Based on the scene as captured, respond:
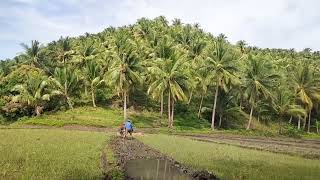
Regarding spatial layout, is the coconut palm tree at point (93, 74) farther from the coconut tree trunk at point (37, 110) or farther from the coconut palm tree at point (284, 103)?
the coconut palm tree at point (284, 103)

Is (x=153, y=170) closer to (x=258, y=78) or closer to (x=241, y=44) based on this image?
(x=258, y=78)


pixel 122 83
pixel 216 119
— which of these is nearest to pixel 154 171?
pixel 122 83

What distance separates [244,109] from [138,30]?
32.2m

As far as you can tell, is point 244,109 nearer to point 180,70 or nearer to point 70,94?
point 180,70

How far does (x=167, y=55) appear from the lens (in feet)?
191

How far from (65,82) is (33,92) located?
479 cm

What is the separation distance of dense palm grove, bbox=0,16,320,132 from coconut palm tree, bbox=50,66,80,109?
14 cm

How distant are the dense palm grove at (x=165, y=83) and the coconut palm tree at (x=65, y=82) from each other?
140 millimetres

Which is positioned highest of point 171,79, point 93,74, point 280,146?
point 93,74

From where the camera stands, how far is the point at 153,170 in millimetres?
18562

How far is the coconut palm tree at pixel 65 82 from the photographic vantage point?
188 feet

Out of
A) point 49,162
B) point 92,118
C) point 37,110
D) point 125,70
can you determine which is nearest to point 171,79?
point 125,70

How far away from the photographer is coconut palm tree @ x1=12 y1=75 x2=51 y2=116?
5406cm

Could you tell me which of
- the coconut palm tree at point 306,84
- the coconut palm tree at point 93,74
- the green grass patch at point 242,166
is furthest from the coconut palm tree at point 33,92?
the coconut palm tree at point 306,84
